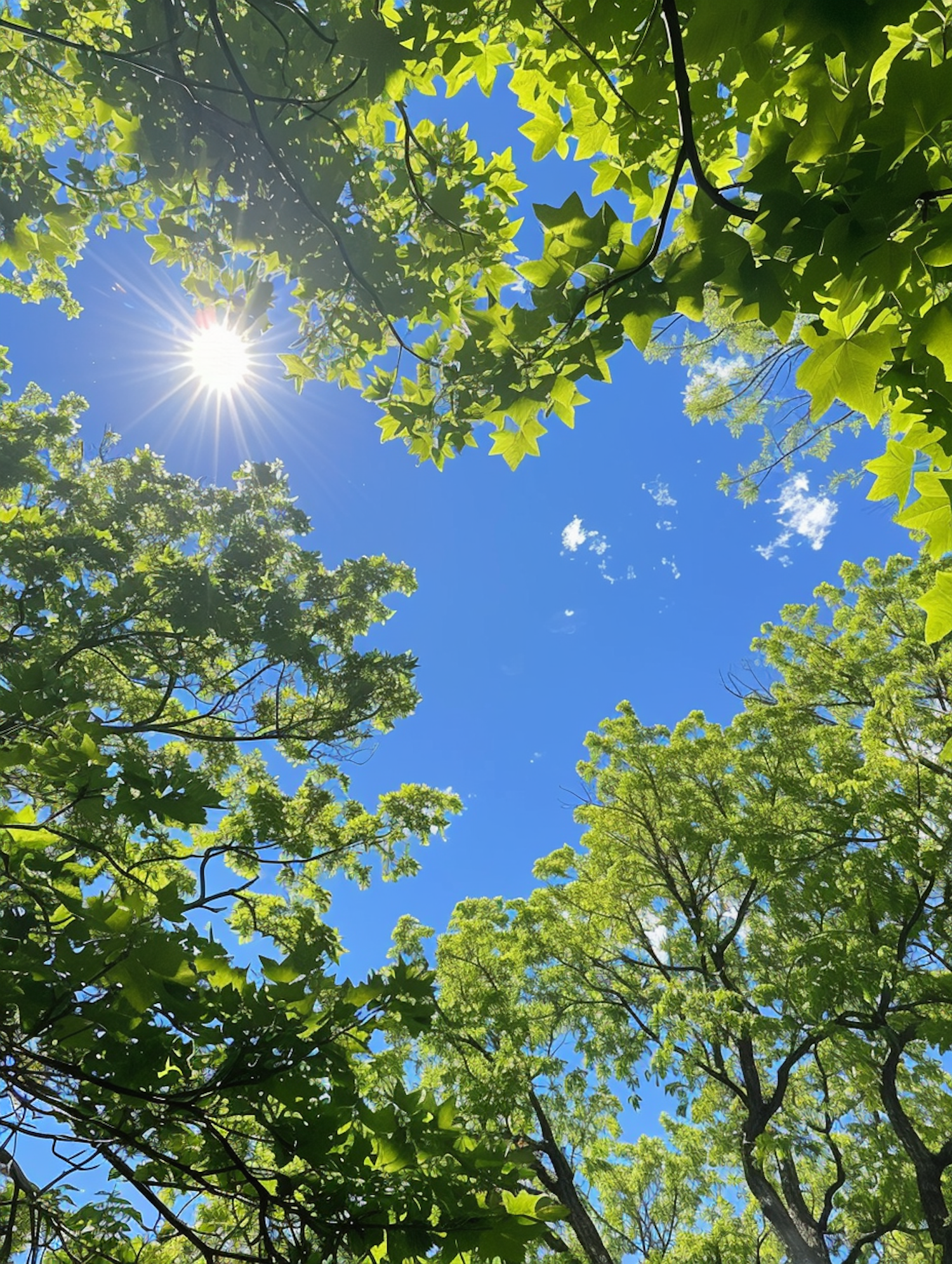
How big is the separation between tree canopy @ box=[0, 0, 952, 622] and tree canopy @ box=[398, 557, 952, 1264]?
665 cm

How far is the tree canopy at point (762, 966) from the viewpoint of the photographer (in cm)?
648

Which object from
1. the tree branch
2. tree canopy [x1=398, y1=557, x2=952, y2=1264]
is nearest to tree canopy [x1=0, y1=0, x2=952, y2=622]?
the tree branch

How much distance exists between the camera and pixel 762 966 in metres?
8.98

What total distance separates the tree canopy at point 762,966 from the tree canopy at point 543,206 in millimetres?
6651

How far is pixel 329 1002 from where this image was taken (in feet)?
5.87

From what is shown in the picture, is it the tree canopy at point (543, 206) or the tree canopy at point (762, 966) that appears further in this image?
the tree canopy at point (762, 966)

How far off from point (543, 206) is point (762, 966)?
10.8m

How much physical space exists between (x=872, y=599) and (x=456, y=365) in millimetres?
11615

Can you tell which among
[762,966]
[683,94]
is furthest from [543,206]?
[762,966]

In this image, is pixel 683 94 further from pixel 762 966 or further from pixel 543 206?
pixel 762 966

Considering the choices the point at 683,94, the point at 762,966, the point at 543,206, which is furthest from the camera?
the point at 762,966

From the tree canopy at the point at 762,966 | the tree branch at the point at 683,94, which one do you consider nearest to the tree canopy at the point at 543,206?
the tree branch at the point at 683,94

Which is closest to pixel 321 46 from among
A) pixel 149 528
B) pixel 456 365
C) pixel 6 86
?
pixel 456 365

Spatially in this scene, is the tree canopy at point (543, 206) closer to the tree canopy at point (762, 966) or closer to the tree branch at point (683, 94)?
the tree branch at point (683, 94)
